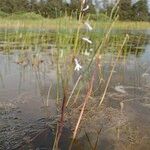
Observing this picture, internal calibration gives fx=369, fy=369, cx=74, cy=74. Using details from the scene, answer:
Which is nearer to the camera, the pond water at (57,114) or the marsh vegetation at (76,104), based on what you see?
the marsh vegetation at (76,104)

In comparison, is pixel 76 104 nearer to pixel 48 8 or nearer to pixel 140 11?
pixel 48 8

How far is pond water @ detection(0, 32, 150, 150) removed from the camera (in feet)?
10.1

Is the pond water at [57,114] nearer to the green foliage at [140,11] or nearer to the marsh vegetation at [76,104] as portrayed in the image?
the marsh vegetation at [76,104]

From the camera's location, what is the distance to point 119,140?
316 centimetres

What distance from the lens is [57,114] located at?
380 cm

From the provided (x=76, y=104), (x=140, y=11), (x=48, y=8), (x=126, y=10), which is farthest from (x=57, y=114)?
(x=140, y=11)

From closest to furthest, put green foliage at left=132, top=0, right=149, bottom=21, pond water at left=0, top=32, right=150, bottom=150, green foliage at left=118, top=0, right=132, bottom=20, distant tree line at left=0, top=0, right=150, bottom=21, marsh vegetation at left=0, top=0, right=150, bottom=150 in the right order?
marsh vegetation at left=0, top=0, right=150, bottom=150 < pond water at left=0, top=32, right=150, bottom=150 < distant tree line at left=0, top=0, right=150, bottom=21 < green foliage at left=118, top=0, right=132, bottom=20 < green foliage at left=132, top=0, right=149, bottom=21

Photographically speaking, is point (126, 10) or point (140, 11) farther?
point (140, 11)

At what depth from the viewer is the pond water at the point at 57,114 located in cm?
308

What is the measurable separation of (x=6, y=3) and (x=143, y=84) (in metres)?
27.9

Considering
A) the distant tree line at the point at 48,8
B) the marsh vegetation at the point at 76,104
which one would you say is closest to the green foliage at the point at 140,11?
the distant tree line at the point at 48,8

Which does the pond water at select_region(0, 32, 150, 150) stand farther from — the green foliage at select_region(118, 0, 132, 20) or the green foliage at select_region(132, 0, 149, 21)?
the green foliage at select_region(132, 0, 149, 21)

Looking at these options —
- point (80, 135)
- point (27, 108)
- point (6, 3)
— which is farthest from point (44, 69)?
point (6, 3)

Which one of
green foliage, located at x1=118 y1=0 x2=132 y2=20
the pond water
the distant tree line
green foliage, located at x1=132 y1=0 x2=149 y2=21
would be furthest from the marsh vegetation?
green foliage, located at x1=132 y1=0 x2=149 y2=21
